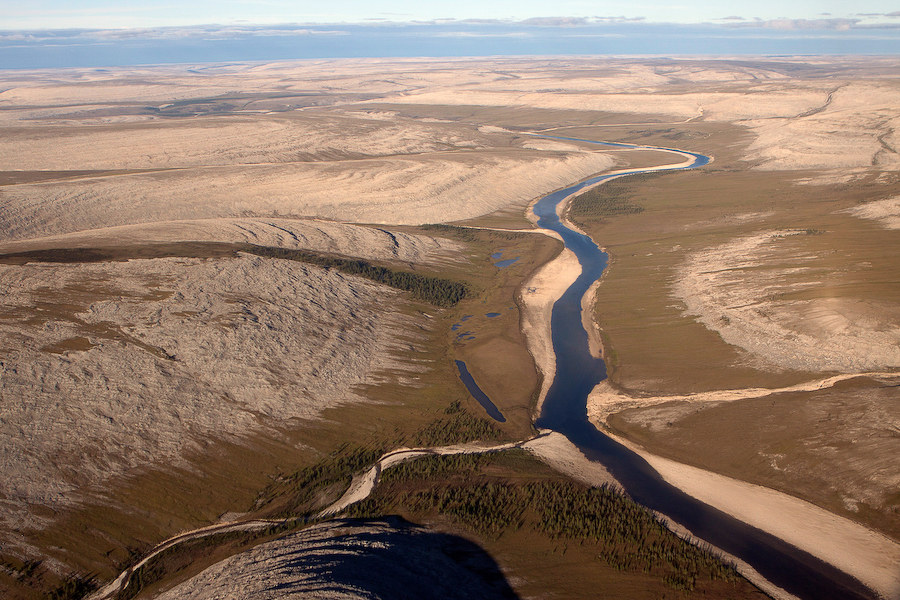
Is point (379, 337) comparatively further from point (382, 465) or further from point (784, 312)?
point (784, 312)

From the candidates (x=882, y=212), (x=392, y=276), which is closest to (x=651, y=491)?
(x=392, y=276)

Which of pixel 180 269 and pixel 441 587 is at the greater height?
pixel 180 269

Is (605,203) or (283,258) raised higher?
(605,203)

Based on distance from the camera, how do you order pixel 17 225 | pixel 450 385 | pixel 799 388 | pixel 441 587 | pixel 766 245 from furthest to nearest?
pixel 17 225
pixel 766 245
pixel 450 385
pixel 799 388
pixel 441 587

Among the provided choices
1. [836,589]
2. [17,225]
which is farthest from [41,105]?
[836,589]

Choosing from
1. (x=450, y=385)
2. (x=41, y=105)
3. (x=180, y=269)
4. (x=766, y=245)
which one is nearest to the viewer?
(x=450, y=385)

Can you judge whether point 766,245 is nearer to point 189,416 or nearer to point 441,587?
point 441,587

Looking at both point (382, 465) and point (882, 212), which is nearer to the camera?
point (382, 465)
